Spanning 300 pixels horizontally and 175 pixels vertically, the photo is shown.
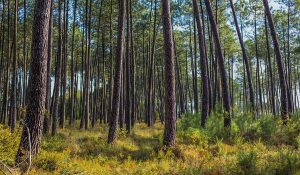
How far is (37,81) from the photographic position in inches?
341

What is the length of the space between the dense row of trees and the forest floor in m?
0.70

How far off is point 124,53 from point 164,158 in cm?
1397

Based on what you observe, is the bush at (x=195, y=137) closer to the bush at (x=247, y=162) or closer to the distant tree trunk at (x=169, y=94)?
the distant tree trunk at (x=169, y=94)

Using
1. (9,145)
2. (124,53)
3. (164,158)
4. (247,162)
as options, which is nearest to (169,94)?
(164,158)

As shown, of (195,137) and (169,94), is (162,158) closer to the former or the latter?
(169,94)

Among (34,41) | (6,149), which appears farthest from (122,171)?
(34,41)

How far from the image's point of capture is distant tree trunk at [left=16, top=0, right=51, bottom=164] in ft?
28.0

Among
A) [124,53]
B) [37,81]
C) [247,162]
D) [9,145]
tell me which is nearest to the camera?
[247,162]

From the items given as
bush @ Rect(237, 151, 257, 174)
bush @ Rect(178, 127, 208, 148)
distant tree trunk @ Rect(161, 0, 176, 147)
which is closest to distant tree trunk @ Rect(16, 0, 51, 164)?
distant tree trunk @ Rect(161, 0, 176, 147)

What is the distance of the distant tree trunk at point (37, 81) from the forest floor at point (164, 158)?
0.58m

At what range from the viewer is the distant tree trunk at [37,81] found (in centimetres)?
852

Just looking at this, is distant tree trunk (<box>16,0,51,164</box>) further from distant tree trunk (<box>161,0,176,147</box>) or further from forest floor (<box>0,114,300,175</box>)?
distant tree trunk (<box>161,0,176,147</box>)

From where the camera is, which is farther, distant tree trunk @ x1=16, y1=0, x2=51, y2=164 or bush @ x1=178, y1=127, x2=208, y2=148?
bush @ x1=178, y1=127, x2=208, y2=148

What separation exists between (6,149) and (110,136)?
5.41m
